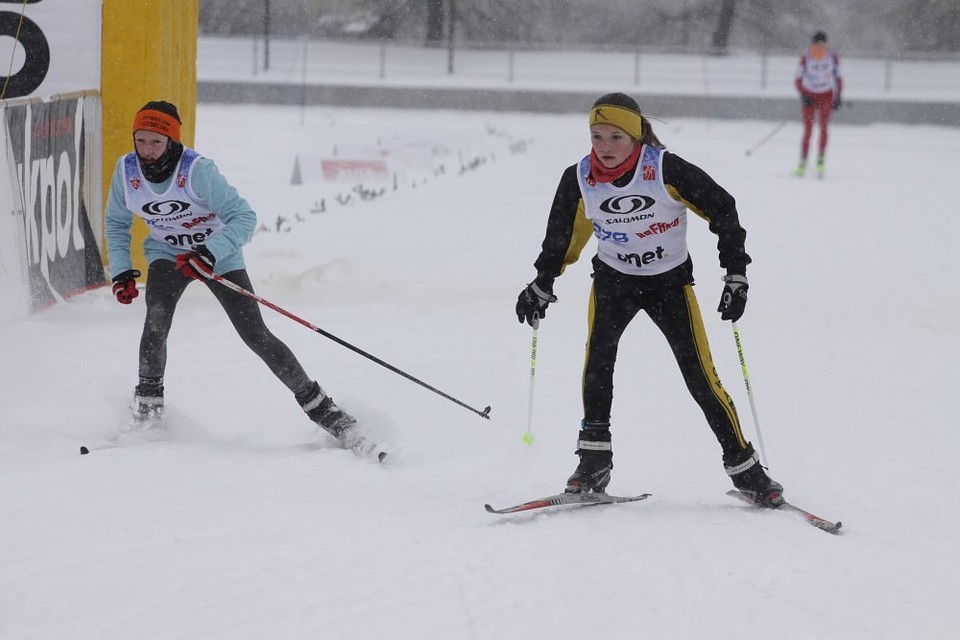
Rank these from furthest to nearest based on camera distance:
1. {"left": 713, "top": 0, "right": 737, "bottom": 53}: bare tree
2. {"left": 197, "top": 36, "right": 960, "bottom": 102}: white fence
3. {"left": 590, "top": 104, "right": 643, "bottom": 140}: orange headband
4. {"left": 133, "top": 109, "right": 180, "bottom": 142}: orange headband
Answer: {"left": 713, "top": 0, "right": 737, "bottom": 53}: bare tree < {"left": 197, "top": 36, "right": 960, "bottom": 102}: white fence < {"left": 133, "top": 109, "right": 180, "bottom": 142}: orange headband < {"left": 590, "top": 104, "right": 643, "bottom": 140}: orange headband

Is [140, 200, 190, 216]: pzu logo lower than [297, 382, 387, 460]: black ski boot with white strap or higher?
higher

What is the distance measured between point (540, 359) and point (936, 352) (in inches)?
102

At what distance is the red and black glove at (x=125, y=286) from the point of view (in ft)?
17.5

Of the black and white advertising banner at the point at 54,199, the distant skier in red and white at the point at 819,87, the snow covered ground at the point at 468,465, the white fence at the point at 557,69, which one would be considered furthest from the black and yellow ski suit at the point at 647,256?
the white fence at the point at 557,69

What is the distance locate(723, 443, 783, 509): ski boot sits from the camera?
4539mm

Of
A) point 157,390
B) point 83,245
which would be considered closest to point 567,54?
point 83,245

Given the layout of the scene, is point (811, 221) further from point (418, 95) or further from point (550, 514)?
point (418, 95)

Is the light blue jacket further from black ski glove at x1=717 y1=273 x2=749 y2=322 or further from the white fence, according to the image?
the white fence

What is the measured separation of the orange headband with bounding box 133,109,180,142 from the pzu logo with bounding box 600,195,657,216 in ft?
6.56

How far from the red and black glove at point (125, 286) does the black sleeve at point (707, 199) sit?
253cm

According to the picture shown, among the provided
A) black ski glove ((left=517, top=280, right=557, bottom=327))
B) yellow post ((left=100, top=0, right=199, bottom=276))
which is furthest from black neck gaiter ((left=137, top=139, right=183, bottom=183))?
yellow post ((left=100, top=0, right=199, bottom=276))

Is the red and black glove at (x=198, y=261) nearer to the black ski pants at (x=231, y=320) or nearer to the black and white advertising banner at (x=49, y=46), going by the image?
the black ski pants at (x=231, y=320)

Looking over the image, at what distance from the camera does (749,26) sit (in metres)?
39.9

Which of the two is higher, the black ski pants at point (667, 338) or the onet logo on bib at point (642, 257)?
the onet logo on bib at point (642, 257)
